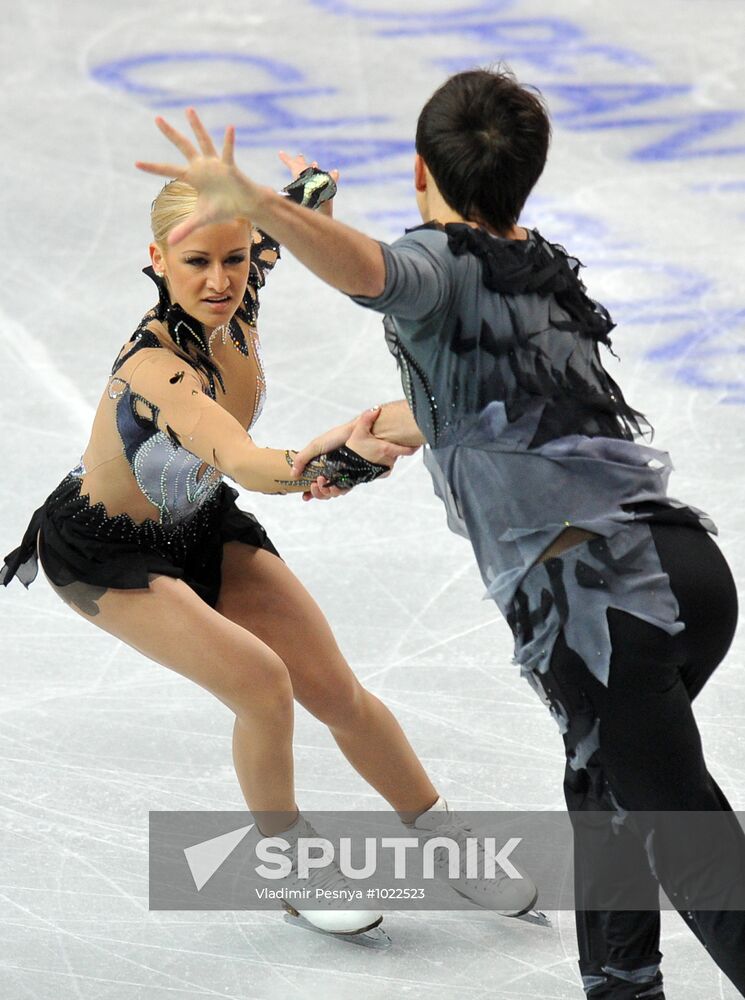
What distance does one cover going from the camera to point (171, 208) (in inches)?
100

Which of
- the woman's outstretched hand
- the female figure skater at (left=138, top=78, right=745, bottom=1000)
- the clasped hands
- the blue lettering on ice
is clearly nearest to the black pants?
the female figure skater at (left=138, top=78, right=745, bottom=1000)

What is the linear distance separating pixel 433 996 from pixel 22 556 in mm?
1159

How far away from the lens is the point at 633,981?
2.27 meters

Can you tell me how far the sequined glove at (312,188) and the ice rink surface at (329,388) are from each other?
1.26 m

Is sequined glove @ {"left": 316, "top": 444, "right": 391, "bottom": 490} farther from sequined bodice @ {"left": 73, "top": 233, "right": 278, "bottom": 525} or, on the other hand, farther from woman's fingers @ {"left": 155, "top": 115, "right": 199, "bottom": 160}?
woman's fingers @ {"left": 155, "top": 115, "right": 199, "bottom": 160}

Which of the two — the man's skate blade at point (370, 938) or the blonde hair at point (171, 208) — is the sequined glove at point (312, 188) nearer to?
the blonde hair at point (171, 208)

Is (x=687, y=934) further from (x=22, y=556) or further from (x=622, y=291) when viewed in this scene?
(x=622, y=291)

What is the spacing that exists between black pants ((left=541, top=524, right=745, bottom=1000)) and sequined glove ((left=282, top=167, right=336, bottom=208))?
123cm

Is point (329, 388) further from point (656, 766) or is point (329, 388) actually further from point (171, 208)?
point (656, 766)

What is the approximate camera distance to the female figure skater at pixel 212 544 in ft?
8.23

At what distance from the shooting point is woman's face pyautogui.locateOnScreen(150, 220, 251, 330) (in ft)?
8.20

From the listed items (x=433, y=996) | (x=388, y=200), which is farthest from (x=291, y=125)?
(x=433, y=996)

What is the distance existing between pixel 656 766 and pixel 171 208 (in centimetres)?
125
